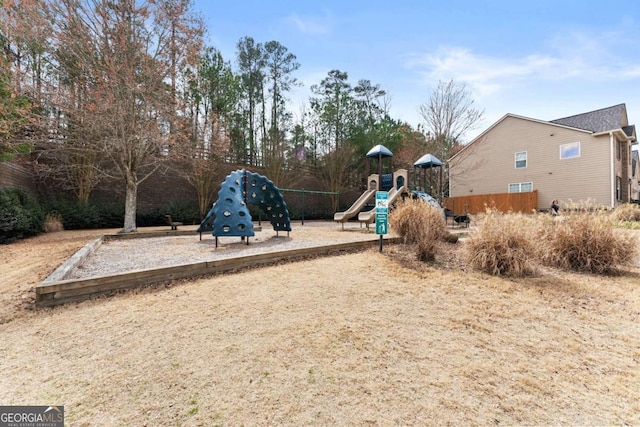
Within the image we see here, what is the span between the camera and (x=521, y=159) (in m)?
19.7

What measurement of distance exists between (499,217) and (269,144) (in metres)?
16.1

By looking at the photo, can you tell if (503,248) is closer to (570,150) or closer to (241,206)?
(241,206)

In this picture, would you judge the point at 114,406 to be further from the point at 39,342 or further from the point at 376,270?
the point at 376,270

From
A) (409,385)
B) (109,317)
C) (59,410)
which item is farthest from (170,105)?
(409,385)

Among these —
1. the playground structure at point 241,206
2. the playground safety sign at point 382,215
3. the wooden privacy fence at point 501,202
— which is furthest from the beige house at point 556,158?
the playground structure at point 241,206

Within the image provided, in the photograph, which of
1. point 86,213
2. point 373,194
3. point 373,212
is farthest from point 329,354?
point 86,213

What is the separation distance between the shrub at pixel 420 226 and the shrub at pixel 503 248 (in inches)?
28.4

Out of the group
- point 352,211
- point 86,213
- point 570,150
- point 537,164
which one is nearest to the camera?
point 86,213

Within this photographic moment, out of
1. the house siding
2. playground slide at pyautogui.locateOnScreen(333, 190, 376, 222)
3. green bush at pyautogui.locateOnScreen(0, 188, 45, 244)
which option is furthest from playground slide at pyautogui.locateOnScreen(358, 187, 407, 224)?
green bush at pyautogui.locateOnScreen(0, 188, 45, 244)

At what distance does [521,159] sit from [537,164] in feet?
3.38

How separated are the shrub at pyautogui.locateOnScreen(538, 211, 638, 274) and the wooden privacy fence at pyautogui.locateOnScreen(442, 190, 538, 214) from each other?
1210 cm

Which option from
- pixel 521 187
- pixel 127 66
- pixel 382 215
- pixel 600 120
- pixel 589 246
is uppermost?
pixel 600 120

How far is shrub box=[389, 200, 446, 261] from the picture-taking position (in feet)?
17.7

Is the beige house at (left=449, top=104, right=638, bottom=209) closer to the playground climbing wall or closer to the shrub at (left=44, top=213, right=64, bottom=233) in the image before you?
the playground climbing wall
